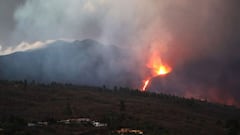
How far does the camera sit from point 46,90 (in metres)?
160

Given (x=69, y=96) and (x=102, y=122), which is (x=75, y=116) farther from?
(x=69, y=96)

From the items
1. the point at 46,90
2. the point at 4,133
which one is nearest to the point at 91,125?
the point at 4,133

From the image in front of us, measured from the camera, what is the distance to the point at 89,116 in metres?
101

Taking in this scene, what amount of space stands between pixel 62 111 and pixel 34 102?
23.2 metres

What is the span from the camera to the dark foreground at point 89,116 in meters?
73.9

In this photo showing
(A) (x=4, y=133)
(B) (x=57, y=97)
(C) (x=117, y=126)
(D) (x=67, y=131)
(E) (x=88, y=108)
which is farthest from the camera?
(B) (x=57, y=97)

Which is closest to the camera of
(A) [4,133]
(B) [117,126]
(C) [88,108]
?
(A) [4,133]

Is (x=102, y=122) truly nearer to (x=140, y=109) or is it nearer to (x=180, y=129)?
(x=180, y=129)

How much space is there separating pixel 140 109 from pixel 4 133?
71.8m

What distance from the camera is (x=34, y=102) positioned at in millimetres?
127562

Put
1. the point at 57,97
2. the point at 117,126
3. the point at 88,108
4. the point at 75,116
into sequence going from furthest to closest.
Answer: the point at 57,97 → the point at 88,108 → the point at 75,116 → the point at 117,126

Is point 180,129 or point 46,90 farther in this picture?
point 46,90

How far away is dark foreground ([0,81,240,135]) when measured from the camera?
73.9 meters

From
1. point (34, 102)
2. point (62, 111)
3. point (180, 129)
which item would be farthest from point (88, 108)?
point (180, 129)
